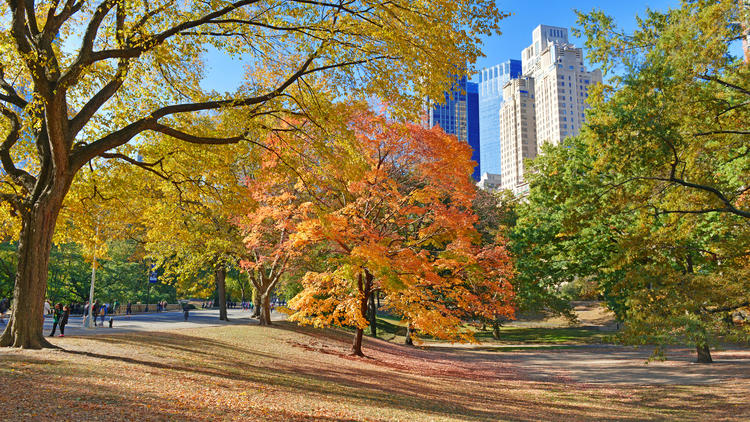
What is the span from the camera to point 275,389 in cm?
1066

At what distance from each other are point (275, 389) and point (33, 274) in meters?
6.27

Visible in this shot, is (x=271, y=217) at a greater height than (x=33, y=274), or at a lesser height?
greater

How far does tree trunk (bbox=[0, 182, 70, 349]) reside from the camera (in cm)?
1066

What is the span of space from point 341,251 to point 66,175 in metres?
11.4

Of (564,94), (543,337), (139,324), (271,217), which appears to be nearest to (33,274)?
(271,217)

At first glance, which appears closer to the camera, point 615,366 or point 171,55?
point 171,55

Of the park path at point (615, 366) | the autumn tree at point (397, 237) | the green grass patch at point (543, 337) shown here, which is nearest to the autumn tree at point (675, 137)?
the park path at point (615, 366)

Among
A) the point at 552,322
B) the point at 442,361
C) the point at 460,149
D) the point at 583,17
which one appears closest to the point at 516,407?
the point at 460,149

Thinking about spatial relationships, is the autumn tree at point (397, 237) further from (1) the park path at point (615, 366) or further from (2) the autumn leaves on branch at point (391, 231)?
(1) the park path at point (615, 366)

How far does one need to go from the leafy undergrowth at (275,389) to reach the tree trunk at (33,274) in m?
0.68

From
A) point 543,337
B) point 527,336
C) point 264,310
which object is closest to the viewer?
point 264,310

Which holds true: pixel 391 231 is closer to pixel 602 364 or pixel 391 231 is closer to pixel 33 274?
pixel 33 274

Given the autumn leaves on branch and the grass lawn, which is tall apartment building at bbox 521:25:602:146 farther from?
the autumn leaves on branch

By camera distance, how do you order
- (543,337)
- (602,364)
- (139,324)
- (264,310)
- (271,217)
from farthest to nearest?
(543,337)
(139,324)
(264,310)
(602,364)
(271,217)
